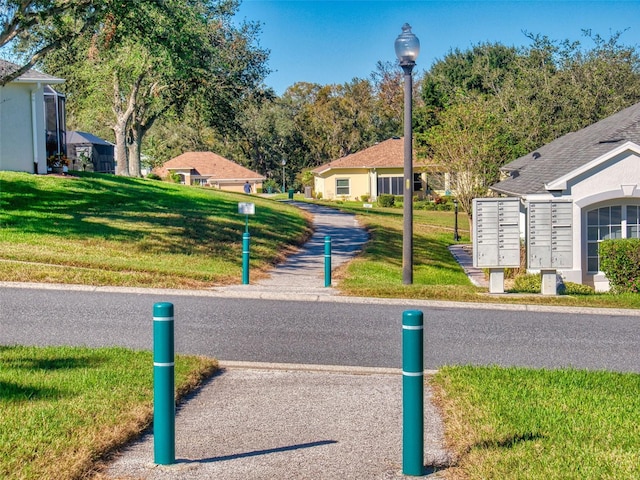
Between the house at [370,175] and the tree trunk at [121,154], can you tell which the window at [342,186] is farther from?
the tree trunk at [121,154]

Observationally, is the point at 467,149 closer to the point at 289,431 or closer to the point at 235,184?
the point at 289,431

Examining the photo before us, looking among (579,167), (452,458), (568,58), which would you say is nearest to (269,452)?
(452,458)

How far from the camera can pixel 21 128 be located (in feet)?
103

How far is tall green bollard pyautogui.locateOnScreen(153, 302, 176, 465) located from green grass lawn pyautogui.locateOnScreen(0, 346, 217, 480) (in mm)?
493

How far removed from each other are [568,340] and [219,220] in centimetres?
1750

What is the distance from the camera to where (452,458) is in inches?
246

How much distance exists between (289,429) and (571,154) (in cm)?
2043

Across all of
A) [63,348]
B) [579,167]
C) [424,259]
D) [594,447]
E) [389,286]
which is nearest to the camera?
[594,447]

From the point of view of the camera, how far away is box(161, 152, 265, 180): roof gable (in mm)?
71812

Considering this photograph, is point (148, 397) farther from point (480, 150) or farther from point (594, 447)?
point (480, 150)

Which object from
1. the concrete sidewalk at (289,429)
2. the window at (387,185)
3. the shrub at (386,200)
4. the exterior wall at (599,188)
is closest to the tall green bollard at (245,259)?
the concrete sidewalk at (289,429)

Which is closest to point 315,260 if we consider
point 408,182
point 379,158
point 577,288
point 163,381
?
point 577,288

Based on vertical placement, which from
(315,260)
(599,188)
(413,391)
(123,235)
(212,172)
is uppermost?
(212,172)

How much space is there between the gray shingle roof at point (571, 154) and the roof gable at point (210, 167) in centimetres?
4345
